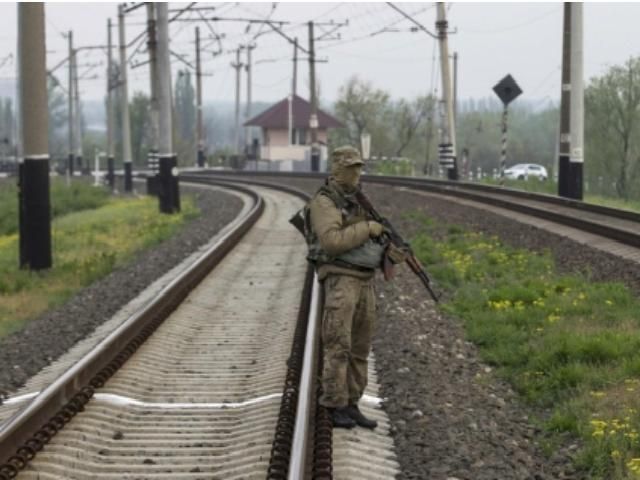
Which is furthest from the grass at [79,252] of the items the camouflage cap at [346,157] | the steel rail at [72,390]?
the camouflage cap at [346,157]

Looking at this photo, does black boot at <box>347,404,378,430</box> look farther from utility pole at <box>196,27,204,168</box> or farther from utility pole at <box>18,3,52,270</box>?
utility pole at <box>196,27,204,168</box>

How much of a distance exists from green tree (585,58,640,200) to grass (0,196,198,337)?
34742mm

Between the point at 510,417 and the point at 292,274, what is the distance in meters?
8.07

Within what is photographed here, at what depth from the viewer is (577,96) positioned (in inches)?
1073

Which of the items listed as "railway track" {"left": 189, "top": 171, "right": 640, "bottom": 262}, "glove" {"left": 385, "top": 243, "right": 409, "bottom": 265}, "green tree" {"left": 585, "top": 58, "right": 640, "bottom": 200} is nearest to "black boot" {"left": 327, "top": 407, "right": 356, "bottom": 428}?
"glove" {"left": 385, "top": 243, "right": 409, "bottom": 265}

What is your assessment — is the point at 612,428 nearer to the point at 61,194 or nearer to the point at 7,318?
the point at 7,318

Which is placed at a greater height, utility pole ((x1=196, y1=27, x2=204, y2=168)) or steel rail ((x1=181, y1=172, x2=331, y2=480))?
utility pole ((x1=196, y1=27, x2=204, y2=168))

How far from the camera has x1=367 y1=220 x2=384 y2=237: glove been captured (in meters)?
6.54

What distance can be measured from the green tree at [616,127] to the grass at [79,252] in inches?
1368

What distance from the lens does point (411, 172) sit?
5600 cm

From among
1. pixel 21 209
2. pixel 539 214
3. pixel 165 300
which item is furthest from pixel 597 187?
pixel 165 300

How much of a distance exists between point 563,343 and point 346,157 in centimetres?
335

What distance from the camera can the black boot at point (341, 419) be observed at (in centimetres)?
688

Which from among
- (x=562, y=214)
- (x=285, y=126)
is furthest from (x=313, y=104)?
(x=562, y=214)
